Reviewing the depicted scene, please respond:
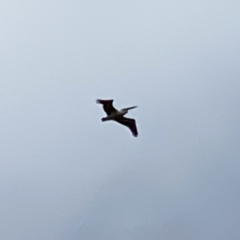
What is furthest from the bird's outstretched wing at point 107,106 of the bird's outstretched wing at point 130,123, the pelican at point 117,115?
the bird's outstretched wing at point 130,123

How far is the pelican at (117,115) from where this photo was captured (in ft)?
344

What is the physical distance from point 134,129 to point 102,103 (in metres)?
4.75

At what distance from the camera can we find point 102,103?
104500 mm

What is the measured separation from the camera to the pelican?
10475 cm

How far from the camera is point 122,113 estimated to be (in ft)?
348

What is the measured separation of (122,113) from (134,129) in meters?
2.29

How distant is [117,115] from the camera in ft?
348

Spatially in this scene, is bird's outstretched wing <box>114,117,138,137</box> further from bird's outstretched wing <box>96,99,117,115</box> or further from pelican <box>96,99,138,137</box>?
bird's outstretched wing <box>96,99,117,115</box>

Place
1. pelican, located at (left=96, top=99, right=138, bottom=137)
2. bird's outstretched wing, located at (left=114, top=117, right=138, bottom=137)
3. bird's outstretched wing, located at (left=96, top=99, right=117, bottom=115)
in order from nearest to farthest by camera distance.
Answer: bird's outstretched wing, located at (left=96, top=99, right=117, bottom=115)
pelican, located at (left=96, top=99, right=138, bottom=137)
bird's outstretched wing, located at (left=114, top=117, right=138, bottom=137)

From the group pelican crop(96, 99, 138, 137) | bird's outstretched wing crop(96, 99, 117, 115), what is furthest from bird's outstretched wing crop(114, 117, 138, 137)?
bird's outstretched wing crop(96, 99, 117, 115)

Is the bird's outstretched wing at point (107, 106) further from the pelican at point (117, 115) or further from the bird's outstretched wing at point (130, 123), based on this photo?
the bird's outstretched wing at point (130, 123)

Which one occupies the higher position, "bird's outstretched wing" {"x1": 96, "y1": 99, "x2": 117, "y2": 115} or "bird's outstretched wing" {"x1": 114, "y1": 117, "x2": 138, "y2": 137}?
"bird's outstretched wing" {"x1": 96, "y1": 99, "x2": 117, "y2": 115}

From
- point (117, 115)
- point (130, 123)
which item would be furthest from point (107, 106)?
point (130, 123)

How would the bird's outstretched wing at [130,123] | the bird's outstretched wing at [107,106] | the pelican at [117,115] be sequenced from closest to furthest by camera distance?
the bird's outstretched wing at [107,106] → the pelican at [117,115] → the bird's outstretched wing at [130,123]
